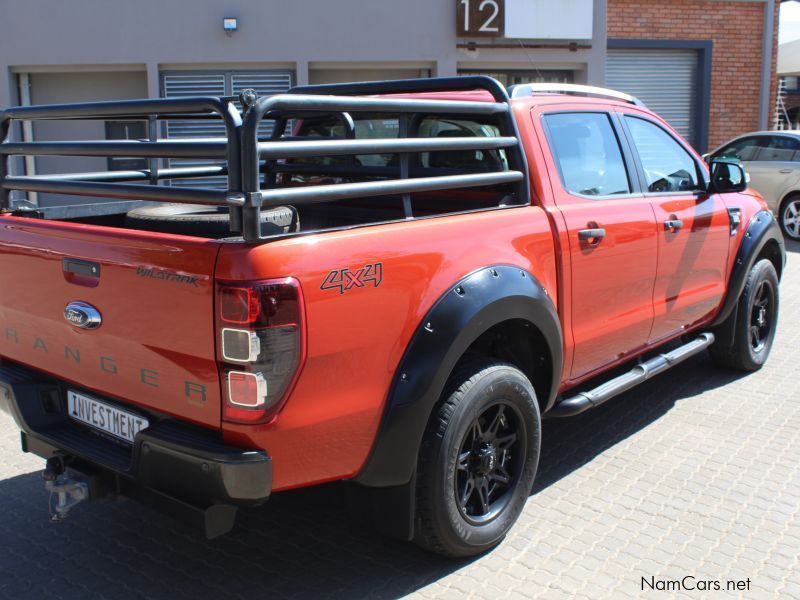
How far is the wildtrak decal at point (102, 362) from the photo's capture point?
105 inches

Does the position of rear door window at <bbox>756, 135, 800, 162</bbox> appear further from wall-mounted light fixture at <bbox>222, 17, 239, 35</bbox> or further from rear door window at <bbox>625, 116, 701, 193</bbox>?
rear door window at <bbox>625, 116, 701, 193</bbox>

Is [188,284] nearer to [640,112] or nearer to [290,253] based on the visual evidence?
[290,253]

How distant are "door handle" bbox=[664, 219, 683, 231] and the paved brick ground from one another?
3.95 feet

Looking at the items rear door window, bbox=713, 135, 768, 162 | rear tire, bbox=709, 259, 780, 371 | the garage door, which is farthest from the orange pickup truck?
the garage door

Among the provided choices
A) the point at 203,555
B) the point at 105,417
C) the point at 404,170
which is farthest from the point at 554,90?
the point at 203,555

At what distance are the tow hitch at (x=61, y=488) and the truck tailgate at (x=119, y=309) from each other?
33cm

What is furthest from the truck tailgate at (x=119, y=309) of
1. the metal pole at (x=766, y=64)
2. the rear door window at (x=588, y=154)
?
the metal pole at (x=766, y=64)

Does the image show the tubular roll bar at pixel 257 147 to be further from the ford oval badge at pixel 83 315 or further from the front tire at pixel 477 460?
the front tire at pixel 477 460

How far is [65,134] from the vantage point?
12.7m

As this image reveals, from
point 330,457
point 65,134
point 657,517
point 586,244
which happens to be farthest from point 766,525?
point 65,134

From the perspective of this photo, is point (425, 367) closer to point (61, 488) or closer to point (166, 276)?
point (166, 276)

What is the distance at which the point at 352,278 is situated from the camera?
274 centimetres

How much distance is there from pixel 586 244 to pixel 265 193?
1849 mm

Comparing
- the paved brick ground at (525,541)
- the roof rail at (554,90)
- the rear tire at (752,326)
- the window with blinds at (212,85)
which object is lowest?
the paved brick ground at (525,541)
